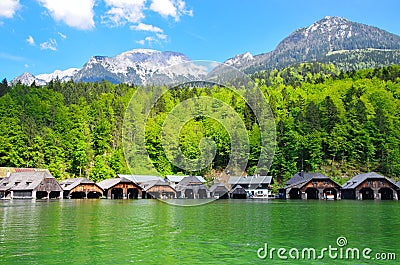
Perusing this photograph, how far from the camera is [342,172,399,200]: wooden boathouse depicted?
65.8m

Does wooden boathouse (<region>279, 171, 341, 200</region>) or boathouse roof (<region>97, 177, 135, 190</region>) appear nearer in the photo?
wooden boathouse (<region>279, 171, 341, 200</region>)

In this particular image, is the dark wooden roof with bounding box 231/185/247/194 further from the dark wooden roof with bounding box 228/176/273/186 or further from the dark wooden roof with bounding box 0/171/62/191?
the dark wooden roof with bounding box 0/171/62/191

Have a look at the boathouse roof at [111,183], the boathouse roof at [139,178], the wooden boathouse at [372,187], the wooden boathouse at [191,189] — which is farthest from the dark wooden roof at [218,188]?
the wooden boathouse at [372,187]

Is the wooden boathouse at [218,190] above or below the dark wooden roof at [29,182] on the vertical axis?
below

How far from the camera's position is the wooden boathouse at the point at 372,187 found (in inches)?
2589

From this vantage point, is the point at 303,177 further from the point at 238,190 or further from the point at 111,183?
the point at 111,183

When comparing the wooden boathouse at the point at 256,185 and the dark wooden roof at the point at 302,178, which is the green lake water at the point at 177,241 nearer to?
the dark wooden roof at the point at 302,178

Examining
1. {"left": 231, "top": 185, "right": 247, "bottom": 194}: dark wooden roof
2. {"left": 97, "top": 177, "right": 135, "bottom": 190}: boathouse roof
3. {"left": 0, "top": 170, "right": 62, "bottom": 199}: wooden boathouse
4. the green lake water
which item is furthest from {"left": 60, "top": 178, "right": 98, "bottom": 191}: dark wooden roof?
the green lake water

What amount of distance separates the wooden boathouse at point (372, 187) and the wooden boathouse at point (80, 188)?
4149cm

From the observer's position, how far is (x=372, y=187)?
2611 inches

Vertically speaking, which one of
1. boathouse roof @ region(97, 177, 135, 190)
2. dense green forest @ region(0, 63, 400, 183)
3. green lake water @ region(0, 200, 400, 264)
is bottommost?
green lake water @ region(0, 200, 400, 264)

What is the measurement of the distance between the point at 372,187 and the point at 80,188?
47099 millimetres

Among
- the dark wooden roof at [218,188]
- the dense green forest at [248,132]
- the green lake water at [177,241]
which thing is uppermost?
the dense green forest at [248,132]

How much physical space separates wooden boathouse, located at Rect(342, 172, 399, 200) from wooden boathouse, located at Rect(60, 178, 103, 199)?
1633 inches
